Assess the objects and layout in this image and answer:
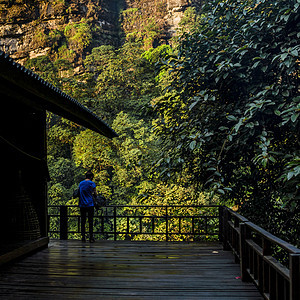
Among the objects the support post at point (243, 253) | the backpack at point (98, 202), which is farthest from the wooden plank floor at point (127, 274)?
the backpack at point (98, 202)

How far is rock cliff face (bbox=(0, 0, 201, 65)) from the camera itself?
24094mm

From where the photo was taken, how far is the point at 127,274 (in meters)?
4.16

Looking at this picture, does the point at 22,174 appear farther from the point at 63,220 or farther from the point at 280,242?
the point at 280,242

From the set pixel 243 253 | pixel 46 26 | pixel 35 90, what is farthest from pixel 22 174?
pixel 46 26

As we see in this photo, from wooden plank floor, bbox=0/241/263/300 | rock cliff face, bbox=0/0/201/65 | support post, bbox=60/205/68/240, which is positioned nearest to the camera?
wooden plank floor, bbox=0/241/263/300

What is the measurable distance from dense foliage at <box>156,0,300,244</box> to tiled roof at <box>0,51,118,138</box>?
1.54 meters

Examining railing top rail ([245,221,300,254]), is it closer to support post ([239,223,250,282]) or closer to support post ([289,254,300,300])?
support post ([289,254,300,300])

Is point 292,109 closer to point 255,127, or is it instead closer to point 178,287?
point 255,127

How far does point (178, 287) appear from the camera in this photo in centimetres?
365

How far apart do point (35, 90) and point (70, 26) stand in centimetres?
2331

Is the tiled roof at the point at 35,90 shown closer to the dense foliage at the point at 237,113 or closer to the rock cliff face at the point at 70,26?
the dense foliage at the point at 237,113

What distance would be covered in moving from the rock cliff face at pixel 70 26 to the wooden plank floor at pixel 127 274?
20500 mm

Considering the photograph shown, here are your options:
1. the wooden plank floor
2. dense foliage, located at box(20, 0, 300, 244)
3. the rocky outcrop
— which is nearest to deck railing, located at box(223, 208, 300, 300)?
the wooden plank floor

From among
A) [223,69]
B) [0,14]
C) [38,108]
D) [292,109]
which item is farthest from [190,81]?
[0,14]
